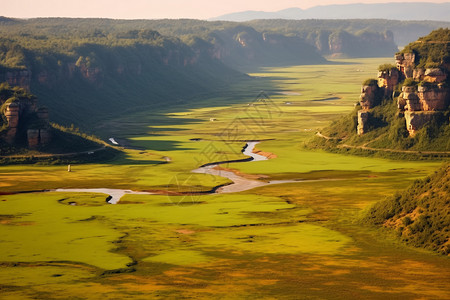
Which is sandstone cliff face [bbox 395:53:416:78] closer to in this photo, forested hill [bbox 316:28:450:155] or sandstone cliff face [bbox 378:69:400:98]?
forested hill [bbox 316:28:450:155]

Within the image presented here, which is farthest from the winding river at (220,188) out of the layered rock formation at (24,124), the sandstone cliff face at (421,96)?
the sandstone cliff face at (421,96)

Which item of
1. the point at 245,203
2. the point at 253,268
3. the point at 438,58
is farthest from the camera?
the point at 438,58

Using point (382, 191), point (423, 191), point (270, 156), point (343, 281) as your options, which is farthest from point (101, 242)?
point (270, 156)

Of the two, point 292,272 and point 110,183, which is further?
point 110,183

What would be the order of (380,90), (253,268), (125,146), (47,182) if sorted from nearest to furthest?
(253,268) → (47,182) → (380,90) → (125,146)

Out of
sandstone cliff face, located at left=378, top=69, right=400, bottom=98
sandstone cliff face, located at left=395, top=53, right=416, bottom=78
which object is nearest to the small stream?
sandstone cliff face, located at left=378, top=69, right=400, bottom=98

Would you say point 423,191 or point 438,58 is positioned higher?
point 438,58

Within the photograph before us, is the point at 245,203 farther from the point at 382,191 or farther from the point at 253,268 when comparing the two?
the point at 253,268
